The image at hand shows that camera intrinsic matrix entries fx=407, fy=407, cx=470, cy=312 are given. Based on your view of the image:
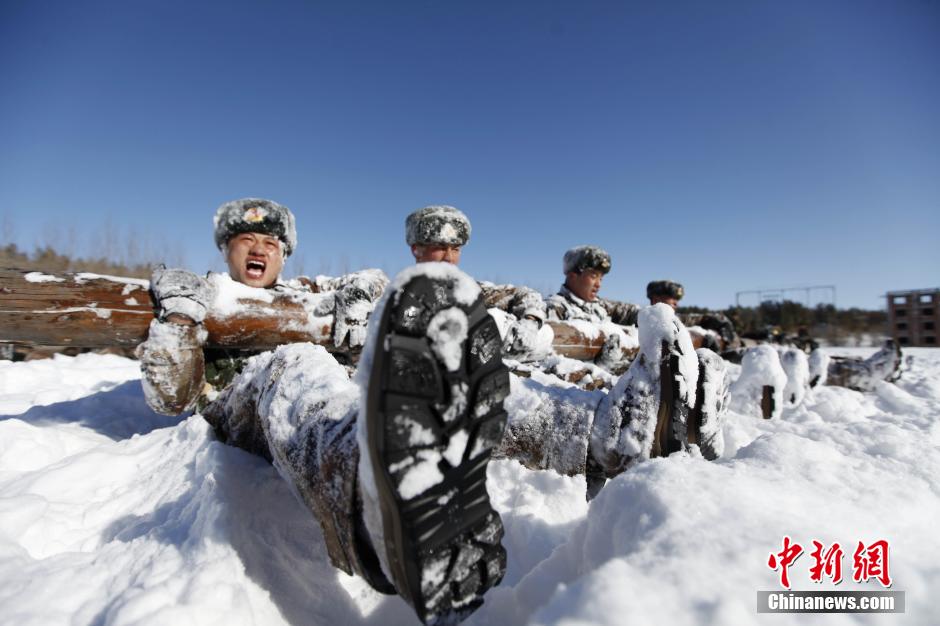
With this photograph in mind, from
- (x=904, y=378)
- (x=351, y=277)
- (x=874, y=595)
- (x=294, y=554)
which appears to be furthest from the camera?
(x=904, y=378)

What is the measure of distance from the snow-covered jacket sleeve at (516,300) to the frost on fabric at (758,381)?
193 cm

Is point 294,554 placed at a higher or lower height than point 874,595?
lower

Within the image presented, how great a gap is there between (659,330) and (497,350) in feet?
2.78

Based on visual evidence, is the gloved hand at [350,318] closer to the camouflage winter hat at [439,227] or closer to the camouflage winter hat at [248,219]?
the camouflage winter hat at [248,219]

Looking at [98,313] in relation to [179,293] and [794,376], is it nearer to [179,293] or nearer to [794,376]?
[179,293]

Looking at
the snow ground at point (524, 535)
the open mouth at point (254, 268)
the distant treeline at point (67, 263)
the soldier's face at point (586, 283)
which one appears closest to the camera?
the snow ground at point (524, 535)

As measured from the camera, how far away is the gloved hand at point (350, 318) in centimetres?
226

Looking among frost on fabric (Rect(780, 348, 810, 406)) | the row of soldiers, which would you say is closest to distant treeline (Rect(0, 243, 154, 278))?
the row of soldiers

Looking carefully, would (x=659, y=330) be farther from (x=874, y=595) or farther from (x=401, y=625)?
(x=401, y=625)

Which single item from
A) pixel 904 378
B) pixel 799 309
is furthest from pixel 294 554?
pixel 799 309

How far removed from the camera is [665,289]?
16.8 ft

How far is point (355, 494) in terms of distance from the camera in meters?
0.84

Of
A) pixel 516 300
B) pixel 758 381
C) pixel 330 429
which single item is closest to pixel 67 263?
pixel 516 300

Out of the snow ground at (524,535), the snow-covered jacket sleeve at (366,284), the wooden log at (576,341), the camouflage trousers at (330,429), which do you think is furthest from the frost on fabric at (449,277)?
the wooden log at (576,341)
